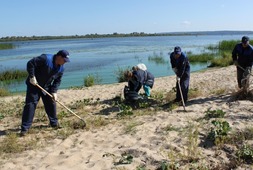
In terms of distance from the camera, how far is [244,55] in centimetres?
817

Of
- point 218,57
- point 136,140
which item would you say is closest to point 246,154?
point 136,140

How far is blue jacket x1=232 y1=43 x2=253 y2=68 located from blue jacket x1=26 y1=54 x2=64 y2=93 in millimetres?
4666

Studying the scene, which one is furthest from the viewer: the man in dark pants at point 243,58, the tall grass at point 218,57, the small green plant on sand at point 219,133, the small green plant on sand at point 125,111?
the tall grass at point 218,57

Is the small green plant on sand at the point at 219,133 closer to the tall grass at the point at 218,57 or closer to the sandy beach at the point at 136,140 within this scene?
the sandy beach at the point at 136,140

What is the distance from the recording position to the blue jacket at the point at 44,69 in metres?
5.79

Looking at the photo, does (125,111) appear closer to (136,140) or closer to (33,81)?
(136,140)

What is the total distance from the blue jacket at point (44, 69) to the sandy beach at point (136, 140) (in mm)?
1019

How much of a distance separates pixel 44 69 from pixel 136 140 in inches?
86.1

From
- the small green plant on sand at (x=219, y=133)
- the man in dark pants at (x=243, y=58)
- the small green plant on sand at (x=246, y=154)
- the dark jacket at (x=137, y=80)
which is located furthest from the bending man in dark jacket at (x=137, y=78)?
the small green plant on sand at (x=246, y=154)

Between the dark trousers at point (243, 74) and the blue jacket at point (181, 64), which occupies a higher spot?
the blue jacket at point (181, 64)

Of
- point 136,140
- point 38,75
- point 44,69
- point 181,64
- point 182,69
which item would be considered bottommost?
point 136,140

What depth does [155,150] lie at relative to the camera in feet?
15.6

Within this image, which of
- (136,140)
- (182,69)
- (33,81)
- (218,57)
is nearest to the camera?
(136,140)

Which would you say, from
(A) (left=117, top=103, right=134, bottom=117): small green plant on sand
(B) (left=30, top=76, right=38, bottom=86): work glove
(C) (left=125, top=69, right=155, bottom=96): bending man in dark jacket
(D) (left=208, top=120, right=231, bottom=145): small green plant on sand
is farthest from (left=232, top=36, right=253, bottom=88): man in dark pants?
(B) (left=30, top=76, right=38, bottom=86): work glove
